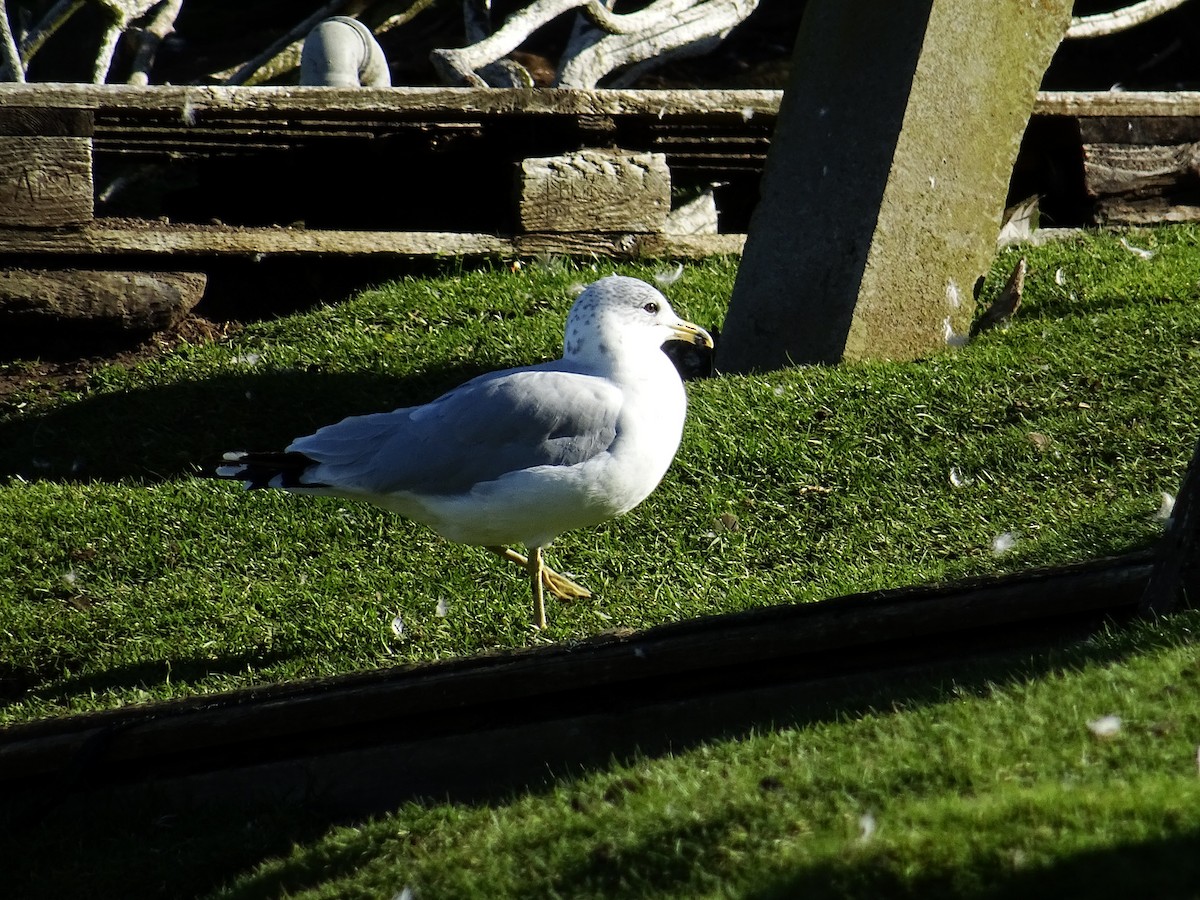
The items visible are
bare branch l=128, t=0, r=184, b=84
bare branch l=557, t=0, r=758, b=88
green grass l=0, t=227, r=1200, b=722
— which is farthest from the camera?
bare branch l=128, t=0, r=184, b=84

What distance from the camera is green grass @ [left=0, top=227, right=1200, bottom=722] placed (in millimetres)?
5430

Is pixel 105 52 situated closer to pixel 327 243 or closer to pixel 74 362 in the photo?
pixel 327 243

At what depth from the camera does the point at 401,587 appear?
18.8ft

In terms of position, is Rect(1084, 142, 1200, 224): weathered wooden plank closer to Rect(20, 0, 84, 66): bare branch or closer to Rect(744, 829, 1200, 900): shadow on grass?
Rect(744, 829, 1200, 900): shadow on grass

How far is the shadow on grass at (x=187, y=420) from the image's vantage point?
275 inches

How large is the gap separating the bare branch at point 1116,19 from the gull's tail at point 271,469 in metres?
8.06

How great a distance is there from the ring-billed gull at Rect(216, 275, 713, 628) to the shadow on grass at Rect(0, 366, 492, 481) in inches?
73.8

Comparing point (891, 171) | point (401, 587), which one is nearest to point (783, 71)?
point (891, 171)

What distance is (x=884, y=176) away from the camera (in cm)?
705

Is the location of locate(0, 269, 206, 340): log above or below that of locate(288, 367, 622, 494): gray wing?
below

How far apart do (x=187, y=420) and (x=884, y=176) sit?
141 inches

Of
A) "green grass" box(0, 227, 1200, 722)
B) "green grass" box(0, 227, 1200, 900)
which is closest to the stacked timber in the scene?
"green grass" box(0, 227, 1200, 900)

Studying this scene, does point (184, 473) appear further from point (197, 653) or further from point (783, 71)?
point (783, 71)

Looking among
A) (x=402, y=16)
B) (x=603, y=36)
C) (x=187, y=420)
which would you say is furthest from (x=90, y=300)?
(x=402, y=16)
